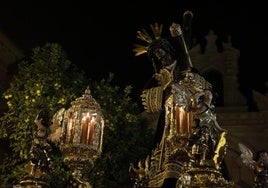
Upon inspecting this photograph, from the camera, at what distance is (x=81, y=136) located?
904cm

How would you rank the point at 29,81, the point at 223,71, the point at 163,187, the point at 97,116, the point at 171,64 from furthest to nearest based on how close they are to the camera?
1. the point at 223,71
2. the point at 29,81
3. the point at 97,116
4. the point at 171,64
5. the point at 163,187

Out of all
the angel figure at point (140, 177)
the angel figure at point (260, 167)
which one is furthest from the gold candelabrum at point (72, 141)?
the angel figure at point (260, 167)

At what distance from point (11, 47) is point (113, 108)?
6565 millimetres

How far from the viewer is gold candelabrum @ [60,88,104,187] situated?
8.84 meters

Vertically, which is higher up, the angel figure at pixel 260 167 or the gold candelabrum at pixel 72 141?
the gold candelabrum at pixel 72 141

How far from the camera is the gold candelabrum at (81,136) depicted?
884 centimetres

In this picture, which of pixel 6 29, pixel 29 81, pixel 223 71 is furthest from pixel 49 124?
pixel 223 71

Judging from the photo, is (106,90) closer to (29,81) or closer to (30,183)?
(29,81)

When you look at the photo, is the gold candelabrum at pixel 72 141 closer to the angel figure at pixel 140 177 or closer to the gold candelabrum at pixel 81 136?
the gold candelabrum at pixel 81 136

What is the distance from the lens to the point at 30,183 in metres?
8.67

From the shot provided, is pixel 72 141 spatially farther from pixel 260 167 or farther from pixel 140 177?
pixel 260 167

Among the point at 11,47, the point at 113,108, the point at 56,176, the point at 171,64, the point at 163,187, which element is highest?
the point at 11,47

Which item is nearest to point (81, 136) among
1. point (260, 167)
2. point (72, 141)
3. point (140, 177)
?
point (72, 141)

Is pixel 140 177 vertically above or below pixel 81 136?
below
